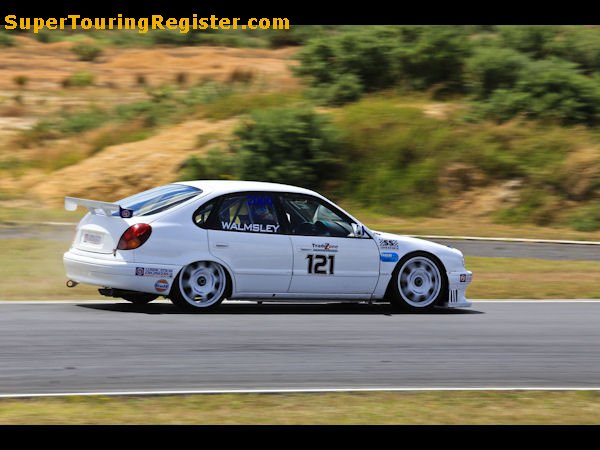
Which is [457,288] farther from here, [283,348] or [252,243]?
[283,348]

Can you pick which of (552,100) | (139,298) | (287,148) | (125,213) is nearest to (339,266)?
(139,298)

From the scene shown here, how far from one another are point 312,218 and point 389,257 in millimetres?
974

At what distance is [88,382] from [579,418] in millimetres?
3488

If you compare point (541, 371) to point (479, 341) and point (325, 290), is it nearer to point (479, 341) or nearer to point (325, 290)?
point (479, 341)

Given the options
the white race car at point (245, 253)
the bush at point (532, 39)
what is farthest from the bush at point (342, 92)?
the white race car at point (245, 253)

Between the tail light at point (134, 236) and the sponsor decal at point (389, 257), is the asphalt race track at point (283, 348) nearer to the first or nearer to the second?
the sponsor decal at point (389, 257)

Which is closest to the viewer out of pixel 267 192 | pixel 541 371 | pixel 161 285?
pixel 541 371

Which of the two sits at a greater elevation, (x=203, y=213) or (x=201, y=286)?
(x=203, y=213)

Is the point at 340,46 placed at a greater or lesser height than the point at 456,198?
greater

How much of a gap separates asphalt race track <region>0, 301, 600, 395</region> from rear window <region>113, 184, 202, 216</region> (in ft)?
3.52

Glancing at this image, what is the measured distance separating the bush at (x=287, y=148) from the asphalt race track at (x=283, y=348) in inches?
599

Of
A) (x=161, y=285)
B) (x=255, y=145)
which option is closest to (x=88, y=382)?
(x=161, y=285)

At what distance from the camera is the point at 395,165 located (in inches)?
1136

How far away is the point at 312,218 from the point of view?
40.0 ft
